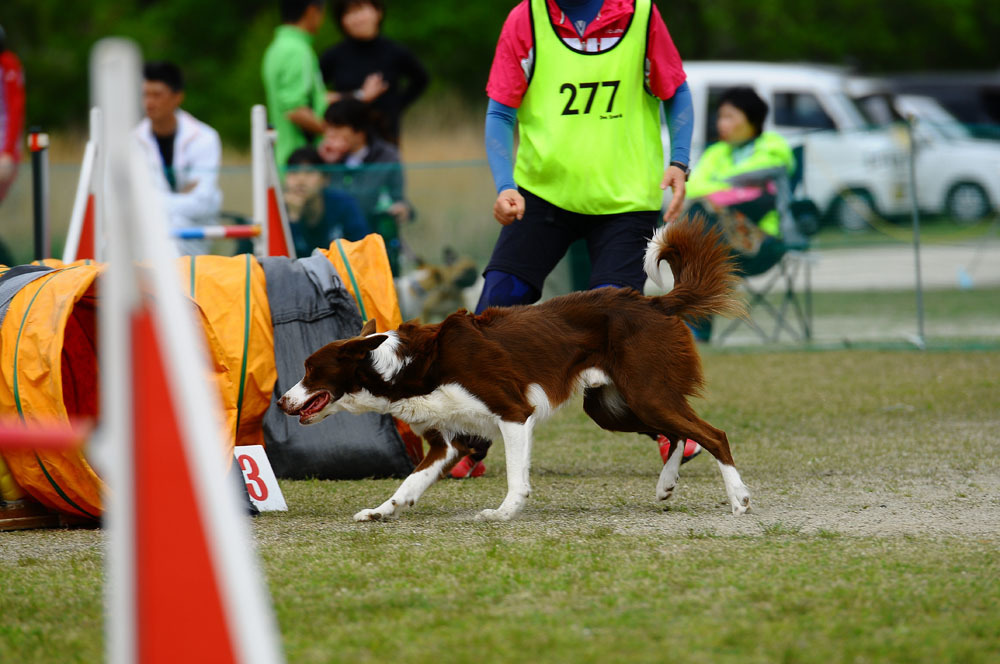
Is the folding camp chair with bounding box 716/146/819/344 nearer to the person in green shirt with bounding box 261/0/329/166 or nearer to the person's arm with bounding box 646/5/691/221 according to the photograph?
the person in green shirt with bounding box 261/0/329/166

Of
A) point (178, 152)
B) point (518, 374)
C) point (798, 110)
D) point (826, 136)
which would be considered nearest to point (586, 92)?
point (518, 374)

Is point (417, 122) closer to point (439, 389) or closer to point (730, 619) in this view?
point (439, 389)

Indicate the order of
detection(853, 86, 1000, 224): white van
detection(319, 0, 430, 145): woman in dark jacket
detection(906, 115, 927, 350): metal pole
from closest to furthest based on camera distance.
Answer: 1. detection(319, 0, 430, 145): woman in dark jacket
2. detection(906, 115, 927, 350): metal pole
3. detection(853, 86, 1000, 224): white van

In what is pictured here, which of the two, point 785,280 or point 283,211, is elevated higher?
point 283,211

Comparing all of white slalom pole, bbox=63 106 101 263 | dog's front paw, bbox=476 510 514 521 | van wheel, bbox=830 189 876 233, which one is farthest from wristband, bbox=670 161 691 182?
van wheel, bbox=830 189 876 233

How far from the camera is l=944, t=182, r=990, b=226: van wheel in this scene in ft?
38.4

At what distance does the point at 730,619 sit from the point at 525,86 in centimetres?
264

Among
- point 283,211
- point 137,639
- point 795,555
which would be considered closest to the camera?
point 137,639

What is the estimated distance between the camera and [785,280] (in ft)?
33.8

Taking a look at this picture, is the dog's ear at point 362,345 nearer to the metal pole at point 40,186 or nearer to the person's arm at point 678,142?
the person's arm at point 678,142

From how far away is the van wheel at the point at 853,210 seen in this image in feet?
38.3

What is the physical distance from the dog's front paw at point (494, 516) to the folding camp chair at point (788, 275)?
5643 millimetres

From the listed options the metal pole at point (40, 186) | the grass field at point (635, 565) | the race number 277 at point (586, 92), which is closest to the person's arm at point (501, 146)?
the race number 277 at point (586, 92)

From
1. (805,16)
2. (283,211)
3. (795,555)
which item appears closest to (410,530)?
(795,555)
